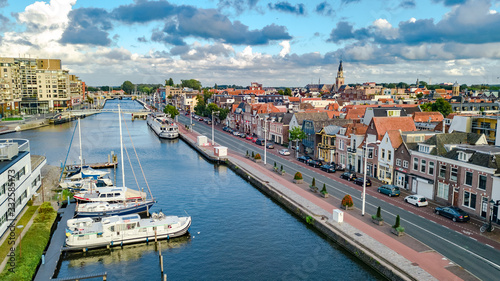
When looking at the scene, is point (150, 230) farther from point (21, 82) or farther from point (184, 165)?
point (21, 82)

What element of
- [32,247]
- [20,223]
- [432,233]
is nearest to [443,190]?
[432,233]

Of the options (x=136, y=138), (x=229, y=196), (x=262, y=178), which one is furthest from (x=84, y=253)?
(x=136, y=138)

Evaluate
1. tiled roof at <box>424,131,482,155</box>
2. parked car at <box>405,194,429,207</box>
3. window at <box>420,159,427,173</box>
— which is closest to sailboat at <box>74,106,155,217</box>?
parked car at <box>405,194,429,207</box>

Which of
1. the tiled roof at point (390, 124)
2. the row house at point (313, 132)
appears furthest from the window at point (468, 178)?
the row house at point (313, 132)

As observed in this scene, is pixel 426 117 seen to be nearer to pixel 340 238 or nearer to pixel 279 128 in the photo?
pixel 279 128

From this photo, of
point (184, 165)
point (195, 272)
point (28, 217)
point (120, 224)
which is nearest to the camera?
point (195, 272)

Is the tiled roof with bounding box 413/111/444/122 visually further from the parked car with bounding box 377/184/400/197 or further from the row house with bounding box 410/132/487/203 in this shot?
the parked car with bounding box 377/184/400/197
